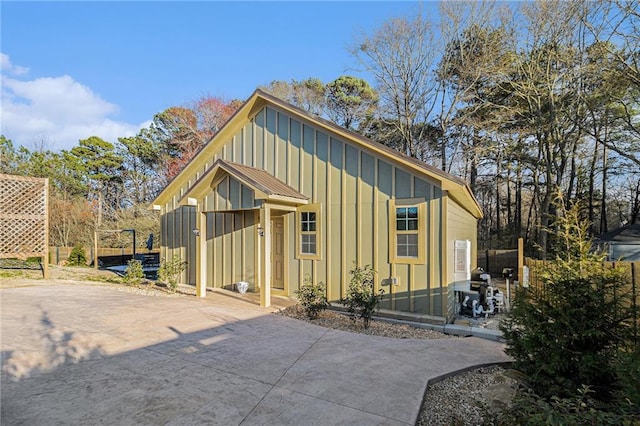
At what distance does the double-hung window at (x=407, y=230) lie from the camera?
6.54 metres

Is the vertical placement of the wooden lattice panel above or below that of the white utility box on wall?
above

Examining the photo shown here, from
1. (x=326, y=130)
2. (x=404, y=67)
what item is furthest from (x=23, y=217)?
(x=404, y=67)

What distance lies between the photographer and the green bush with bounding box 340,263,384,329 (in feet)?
19.6

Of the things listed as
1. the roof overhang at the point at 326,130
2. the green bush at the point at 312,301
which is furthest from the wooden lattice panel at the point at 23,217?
the green bush at the point at 312,301

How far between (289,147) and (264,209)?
198 cm

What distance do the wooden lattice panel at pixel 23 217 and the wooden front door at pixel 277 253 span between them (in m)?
7.06

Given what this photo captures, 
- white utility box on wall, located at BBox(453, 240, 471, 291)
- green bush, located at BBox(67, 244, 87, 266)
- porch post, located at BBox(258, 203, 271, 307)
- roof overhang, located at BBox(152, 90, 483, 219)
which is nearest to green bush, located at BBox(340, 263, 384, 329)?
white utility box on wall, located at BBox(453, 240, 471, 291)

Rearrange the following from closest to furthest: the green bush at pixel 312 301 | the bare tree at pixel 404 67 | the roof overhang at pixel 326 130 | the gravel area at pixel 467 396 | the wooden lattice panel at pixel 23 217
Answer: the gravel area at pixel 467 396, the roof overhang at pixel 326 130, the green bush at pixel 312 301, the wooden lattice panel at pixel 23 217, the bare tree at pixel 404 67

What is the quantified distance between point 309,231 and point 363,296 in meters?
2.34

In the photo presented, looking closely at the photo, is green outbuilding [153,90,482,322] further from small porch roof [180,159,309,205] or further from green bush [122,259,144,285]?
green bush [122,259,144,285]

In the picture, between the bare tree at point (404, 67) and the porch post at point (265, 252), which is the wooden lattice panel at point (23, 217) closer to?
the porch post at point (265, 252)

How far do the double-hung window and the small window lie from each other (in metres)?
1.76

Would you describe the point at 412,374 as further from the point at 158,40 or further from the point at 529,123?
the point at 529,123

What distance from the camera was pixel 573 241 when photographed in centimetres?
379
